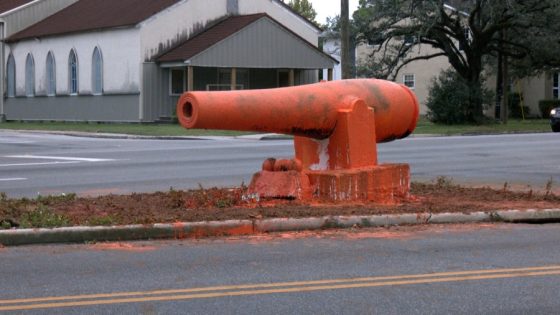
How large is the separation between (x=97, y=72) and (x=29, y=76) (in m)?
7.76

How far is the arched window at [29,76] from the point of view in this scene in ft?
166

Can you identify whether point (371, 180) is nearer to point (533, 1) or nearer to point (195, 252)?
point (195, 252)

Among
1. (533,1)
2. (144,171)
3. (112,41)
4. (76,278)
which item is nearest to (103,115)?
(112,41)

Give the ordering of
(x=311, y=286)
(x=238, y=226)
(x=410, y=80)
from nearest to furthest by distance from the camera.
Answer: (x=311, y=286)
(x=238, y=226)
(x=410, y=80)

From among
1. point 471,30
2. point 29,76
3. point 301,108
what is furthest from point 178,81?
point 301,108

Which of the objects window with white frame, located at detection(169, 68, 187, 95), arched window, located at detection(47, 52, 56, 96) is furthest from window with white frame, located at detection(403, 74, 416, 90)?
arched window, located at detection(47, 52, 56, 96)

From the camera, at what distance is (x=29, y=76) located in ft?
167

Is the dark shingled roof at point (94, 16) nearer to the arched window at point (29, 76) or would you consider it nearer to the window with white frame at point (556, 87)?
the arched window at point (29, 76)

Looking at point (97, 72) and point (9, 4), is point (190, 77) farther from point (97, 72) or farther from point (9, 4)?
point (9, 4)

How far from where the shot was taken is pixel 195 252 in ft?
28.2

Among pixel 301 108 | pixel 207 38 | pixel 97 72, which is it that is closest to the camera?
pixel 301 108

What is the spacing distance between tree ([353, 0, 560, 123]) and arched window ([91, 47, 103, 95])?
1383 cm

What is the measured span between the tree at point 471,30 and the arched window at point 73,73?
16.1 meters

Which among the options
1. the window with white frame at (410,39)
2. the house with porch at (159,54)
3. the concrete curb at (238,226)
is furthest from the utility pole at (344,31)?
the concrete curb at (238,226)
